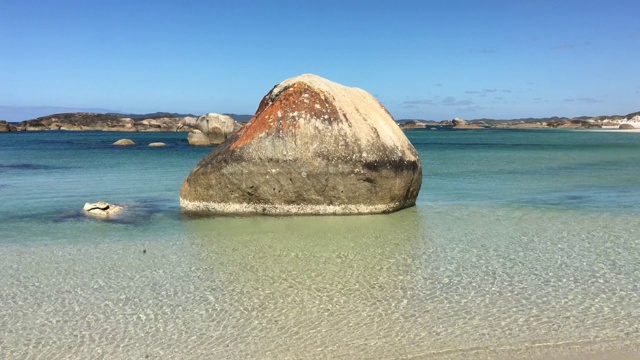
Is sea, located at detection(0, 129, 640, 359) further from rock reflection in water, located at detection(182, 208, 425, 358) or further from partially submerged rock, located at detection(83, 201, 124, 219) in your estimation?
partially submerged rock, located at detection(83, 201, 124, 219)

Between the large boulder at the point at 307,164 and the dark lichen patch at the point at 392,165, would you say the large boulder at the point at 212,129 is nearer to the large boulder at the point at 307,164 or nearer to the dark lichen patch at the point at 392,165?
the large boulder at the point at 307,164

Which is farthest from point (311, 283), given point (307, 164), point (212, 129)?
point (212, 129)

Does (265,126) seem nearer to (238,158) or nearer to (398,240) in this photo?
(238,158)

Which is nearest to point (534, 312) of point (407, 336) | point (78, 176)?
point (407, 336)

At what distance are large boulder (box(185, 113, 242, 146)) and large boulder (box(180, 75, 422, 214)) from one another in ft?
101

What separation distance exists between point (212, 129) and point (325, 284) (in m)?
38.2

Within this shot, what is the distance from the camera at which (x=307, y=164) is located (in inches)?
419

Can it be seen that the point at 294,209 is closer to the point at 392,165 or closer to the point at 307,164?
the point at 307,164

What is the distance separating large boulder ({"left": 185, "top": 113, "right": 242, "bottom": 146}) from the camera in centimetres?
4275

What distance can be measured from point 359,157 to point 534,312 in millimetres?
5491

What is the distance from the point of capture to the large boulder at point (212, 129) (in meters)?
42.8

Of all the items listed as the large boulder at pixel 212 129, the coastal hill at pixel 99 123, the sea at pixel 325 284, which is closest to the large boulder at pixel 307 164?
the sea at pixel 325 284

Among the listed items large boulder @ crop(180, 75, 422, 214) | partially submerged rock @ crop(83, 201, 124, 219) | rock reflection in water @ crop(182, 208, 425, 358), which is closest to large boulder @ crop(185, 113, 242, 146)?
partially submerged rock @ crop(83, 201, 124, 219)

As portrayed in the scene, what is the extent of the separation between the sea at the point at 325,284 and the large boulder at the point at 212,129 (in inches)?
1218
